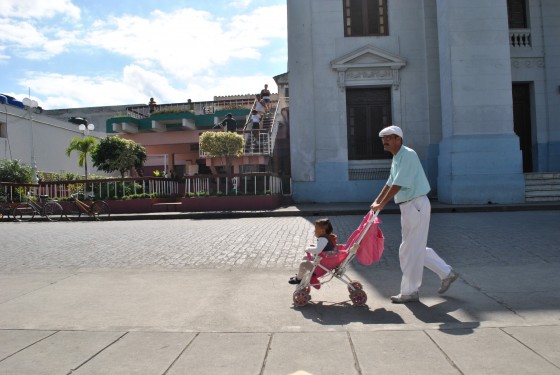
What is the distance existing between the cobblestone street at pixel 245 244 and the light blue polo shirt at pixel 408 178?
2.45 metres

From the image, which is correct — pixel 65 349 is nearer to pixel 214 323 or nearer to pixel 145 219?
pixel 214 323

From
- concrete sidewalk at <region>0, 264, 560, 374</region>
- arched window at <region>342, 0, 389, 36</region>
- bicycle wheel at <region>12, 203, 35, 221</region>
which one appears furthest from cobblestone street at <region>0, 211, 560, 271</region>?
arched window at <region>342, 0, 389, 36</region>

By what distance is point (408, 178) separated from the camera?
4.59 m

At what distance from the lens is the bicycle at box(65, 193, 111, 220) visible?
663 inches

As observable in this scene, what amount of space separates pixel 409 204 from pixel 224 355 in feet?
7.81

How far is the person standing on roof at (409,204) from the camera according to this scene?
4.62 m

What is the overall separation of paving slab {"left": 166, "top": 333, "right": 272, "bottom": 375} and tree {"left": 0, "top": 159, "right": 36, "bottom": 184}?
21634mm

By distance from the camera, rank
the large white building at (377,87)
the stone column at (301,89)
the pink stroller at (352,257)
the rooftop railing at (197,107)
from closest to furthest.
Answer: the pink stroller at (352,257) → the large white building at (377,87) → the stone column at (301,89) → the rooftop railing at (197,107)

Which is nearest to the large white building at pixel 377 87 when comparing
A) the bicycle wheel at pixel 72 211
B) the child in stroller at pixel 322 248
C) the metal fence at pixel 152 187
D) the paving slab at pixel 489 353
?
the metal fence at pixel 152 187

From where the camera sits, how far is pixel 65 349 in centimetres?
368

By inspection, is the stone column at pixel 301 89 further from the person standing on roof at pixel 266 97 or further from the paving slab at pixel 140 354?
the paving slab at pixel 140 354

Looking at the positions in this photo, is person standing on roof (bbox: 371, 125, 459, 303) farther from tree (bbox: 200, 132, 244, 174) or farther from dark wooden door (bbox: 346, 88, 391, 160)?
dark wooden door (bbox: 346, 88, 391, 160)

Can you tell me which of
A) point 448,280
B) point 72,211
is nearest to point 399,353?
point 448,280

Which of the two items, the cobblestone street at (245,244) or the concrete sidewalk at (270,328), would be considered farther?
the cobblestone street at (245,244)
